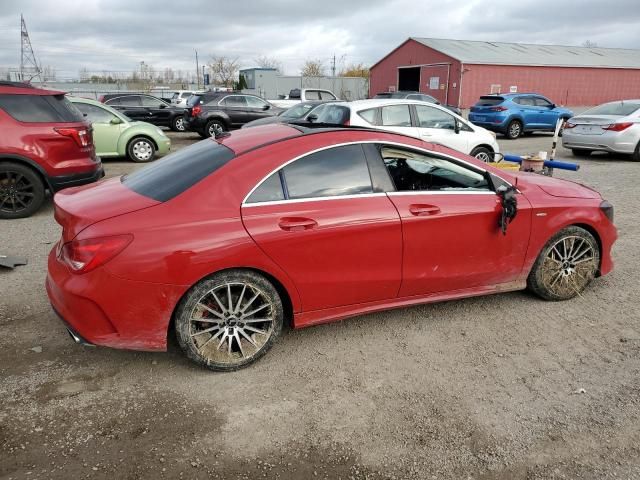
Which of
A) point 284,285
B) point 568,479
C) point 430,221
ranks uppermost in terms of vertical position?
point 430,221

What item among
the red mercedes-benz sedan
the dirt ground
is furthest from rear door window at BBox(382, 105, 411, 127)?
the dirt ground

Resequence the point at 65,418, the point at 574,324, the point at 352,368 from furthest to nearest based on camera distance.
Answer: the point at 574,324 → the point at 352,368 → the point at 65,418

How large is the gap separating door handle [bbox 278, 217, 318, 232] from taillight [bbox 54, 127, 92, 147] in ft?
15.9

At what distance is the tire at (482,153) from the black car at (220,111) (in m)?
8.13

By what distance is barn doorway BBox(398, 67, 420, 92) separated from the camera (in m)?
37.8

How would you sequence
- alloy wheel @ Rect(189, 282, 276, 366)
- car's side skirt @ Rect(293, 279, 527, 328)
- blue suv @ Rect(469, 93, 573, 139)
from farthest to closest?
blue suv @ Rect(469, 93, 573, 139) < car's side skirt @ Rect(293, 279, 527, 328) < alloy wheel @ Rect(189, 282, 276, 366)

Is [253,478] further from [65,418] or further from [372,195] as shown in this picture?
[372,195]

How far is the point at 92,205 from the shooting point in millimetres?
3113

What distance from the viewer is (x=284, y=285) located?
10.5 ft

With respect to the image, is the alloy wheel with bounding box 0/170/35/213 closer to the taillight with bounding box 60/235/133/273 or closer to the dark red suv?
the dark red suv

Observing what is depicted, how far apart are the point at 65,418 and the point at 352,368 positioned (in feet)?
5.79

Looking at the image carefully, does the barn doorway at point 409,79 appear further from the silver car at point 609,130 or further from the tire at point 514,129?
the silver car at point 609,130

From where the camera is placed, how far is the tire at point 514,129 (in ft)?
57.1

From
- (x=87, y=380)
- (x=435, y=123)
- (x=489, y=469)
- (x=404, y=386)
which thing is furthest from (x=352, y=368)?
(x=435, y=123)
